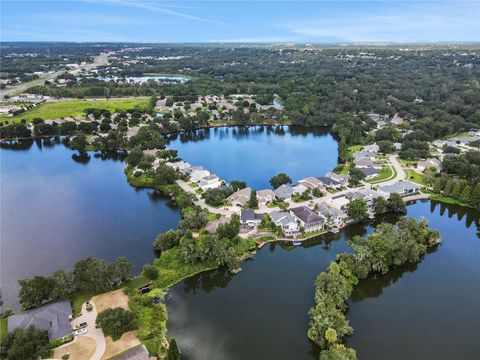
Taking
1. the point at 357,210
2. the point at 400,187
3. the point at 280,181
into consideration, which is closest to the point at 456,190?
the point at 400,187

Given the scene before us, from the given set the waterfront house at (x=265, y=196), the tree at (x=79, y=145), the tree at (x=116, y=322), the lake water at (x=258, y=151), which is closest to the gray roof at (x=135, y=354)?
the tree at (x=116, y=322)

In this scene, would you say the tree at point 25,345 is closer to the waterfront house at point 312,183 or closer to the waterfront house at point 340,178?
the waterfront house at point 312,183

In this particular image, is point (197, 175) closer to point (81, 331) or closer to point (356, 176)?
point (356, 176)

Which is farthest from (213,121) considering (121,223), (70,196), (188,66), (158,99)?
(188,66)

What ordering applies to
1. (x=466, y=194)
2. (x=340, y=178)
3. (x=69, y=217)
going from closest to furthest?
(x=69, y=217), (x=466, y=194), (x=340, y=178)

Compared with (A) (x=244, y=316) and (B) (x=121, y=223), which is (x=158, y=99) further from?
(A) (x=244, y=316)

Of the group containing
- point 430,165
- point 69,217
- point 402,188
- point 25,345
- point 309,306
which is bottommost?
point 69,217
